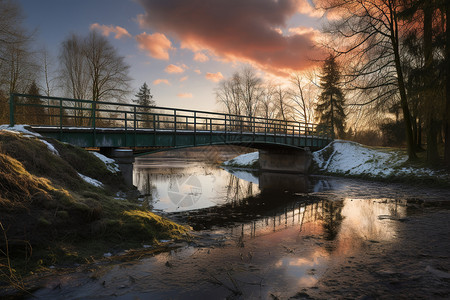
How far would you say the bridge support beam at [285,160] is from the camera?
29.7 metres

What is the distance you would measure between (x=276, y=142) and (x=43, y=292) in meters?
22.9

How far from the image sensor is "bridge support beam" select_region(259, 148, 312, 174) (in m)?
29.7

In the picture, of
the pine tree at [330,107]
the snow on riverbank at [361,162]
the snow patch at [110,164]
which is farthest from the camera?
the pine tree at [330,107]

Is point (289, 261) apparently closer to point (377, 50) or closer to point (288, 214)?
point (288, 214)

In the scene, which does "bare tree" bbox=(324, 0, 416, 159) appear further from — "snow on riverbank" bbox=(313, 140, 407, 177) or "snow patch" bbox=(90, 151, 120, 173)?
"snow patch" bbox=(90, 151, 120, 173)

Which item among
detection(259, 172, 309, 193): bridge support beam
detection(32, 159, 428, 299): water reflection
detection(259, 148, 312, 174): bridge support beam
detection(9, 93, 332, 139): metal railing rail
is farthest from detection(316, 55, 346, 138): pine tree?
detection(32, 159, 428, 299): water reflection

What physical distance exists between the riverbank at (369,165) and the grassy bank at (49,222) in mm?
18387

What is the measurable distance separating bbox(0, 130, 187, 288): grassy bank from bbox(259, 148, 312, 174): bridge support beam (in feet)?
79.0

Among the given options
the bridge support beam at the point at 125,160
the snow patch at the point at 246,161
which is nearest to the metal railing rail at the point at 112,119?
the bridge support beam at the point at 125,160

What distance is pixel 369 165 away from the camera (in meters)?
24.5

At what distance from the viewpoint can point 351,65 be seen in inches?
763

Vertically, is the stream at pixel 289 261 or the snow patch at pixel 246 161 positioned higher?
the snow patch at pixel 246 161

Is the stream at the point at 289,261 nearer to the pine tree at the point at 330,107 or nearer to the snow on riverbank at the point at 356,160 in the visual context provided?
the snow on riverbank at the point at 356,160

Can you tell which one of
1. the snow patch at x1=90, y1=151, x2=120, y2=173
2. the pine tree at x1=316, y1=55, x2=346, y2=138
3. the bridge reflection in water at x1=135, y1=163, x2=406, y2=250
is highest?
the pine tree at x1=316, y1=55, x2=346, y2=138
